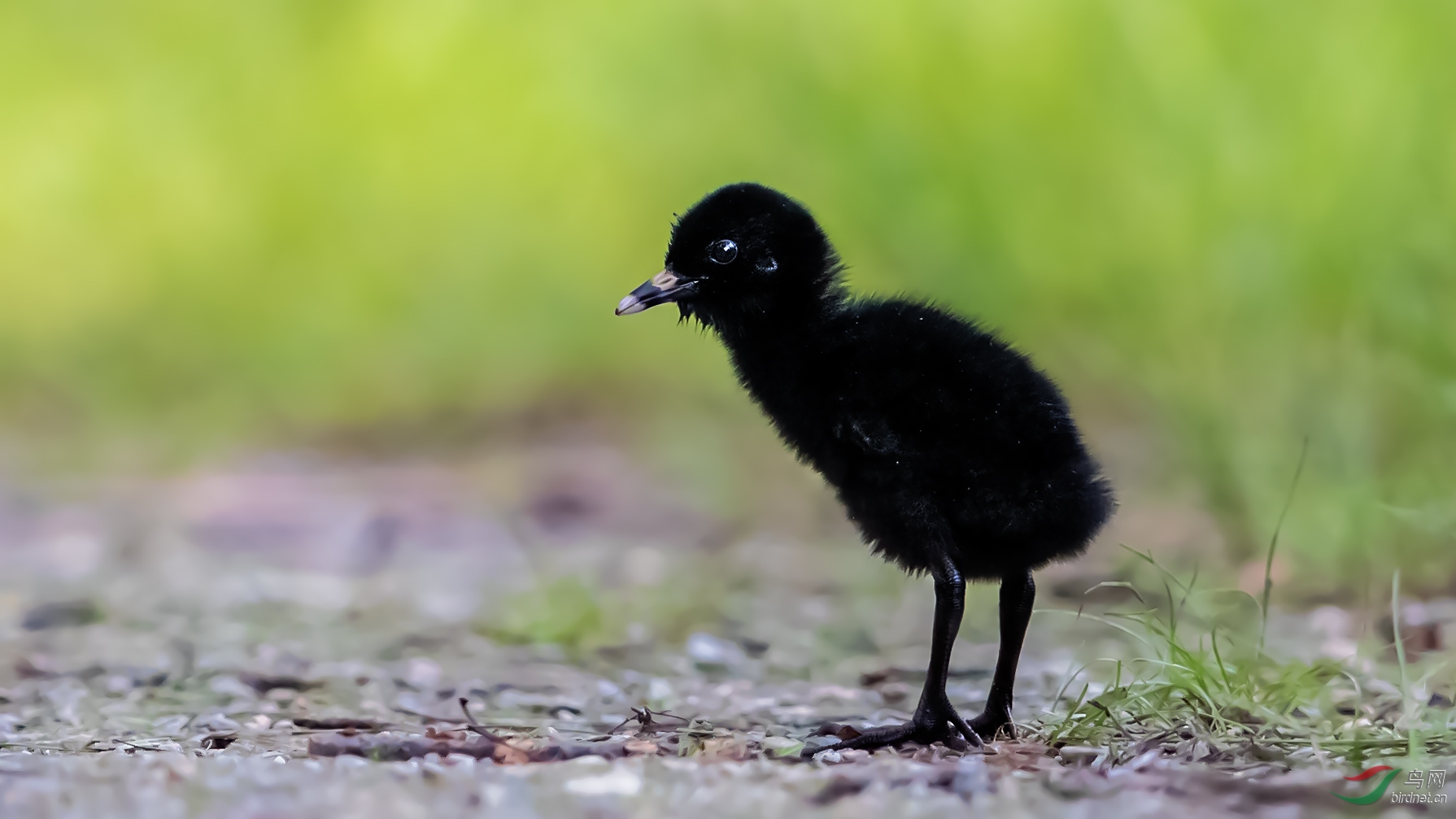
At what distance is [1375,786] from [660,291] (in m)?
1.99

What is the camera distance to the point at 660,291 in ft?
12.1

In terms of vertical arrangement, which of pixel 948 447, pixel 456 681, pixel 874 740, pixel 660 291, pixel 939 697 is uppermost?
pixel 660 291

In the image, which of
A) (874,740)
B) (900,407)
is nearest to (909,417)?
(900,407)

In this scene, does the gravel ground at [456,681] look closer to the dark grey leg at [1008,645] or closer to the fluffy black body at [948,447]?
the dark grey leg at [1008,645]

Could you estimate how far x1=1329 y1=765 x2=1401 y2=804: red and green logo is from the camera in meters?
2.35

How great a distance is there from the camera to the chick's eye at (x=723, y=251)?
3.61m

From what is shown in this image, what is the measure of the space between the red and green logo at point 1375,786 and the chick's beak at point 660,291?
74.0 inches

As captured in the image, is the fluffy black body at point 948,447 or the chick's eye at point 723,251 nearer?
the fluffy black body at point 948,447

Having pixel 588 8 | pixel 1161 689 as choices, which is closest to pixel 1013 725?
pixel 1161 689

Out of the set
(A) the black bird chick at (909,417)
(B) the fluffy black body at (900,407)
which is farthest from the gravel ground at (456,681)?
(B) the fluffy black body at (900,407)

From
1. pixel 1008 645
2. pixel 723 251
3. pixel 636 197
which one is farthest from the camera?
pixel 636 197

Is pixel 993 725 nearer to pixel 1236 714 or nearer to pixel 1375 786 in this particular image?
pixel 1236 714

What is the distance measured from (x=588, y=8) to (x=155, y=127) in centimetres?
257

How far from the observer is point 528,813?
7.85 ft
